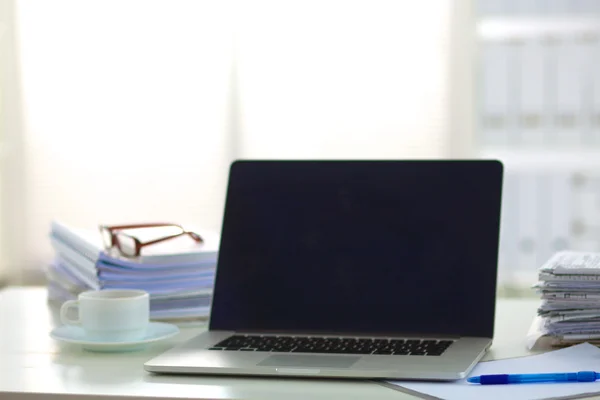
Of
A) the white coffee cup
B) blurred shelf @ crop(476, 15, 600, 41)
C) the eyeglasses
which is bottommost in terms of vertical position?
the white coffee cup

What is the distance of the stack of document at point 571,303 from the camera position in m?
1.11

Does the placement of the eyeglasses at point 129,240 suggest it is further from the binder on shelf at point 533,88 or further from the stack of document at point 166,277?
the binder on shelf at point 533,88

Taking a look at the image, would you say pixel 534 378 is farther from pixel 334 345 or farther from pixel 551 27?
pixel 551 27

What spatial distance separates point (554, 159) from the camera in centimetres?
288

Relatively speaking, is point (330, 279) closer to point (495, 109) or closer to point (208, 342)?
point (208, 342)

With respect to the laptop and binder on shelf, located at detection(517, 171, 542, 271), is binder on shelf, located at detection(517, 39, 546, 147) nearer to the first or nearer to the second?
binder on shelf, located at detection(517, 171, 542, 271)

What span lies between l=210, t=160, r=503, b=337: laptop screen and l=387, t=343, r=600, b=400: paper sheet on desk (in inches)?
4.3

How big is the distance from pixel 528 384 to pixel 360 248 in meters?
0.34

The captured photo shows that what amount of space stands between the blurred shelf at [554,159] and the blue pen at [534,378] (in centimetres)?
200

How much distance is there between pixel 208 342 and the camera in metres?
1.11

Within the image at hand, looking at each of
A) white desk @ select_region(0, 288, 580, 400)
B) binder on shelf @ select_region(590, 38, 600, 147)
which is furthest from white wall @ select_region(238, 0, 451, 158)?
white desk @ select_region(0, 288, 580, 400)

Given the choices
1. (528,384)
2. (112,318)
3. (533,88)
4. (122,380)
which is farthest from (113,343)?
(533,88)

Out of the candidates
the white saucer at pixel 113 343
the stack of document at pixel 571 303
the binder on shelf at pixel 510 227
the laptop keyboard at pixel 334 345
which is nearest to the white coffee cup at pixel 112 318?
the white saucer at pixel 113 343

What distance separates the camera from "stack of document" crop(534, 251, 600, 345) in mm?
1114
